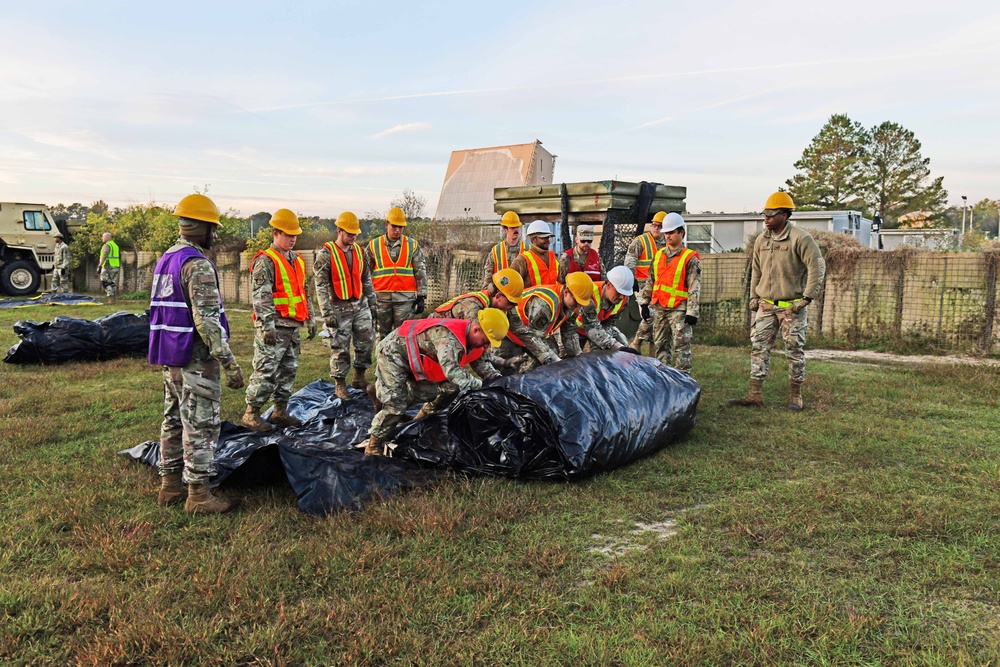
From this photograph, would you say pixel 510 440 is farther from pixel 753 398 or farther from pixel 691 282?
pixel 691 282

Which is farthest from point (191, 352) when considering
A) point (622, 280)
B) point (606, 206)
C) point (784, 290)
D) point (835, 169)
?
point (835, 169)

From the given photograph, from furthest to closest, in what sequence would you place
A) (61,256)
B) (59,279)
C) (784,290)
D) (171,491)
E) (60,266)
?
(59,279) < (60,266) < (61,256) < (784,290) < (171,491)

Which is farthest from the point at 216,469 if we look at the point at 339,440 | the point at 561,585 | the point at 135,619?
the point at 561,585

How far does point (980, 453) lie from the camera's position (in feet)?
15.3

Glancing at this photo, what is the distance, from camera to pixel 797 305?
6.02m

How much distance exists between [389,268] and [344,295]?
0.94 metres

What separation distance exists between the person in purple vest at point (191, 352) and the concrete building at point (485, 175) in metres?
25.3

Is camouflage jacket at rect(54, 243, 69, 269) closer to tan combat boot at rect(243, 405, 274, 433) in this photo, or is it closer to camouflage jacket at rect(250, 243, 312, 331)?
camouflage jacket at rect(250, 243, 312, 331)

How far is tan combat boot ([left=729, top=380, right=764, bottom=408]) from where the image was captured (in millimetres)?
6223

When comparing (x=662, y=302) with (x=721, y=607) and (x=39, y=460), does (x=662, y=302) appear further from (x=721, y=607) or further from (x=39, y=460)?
(x=39, y=460)

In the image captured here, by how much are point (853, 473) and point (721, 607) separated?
6.86 ft

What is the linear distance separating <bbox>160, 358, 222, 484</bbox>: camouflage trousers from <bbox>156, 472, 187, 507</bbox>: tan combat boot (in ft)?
0.12

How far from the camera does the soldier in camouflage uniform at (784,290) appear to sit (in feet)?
19.7

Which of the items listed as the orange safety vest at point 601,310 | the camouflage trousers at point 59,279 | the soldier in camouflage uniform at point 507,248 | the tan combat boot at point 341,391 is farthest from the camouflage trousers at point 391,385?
the camouflage trousers at point 59,279
